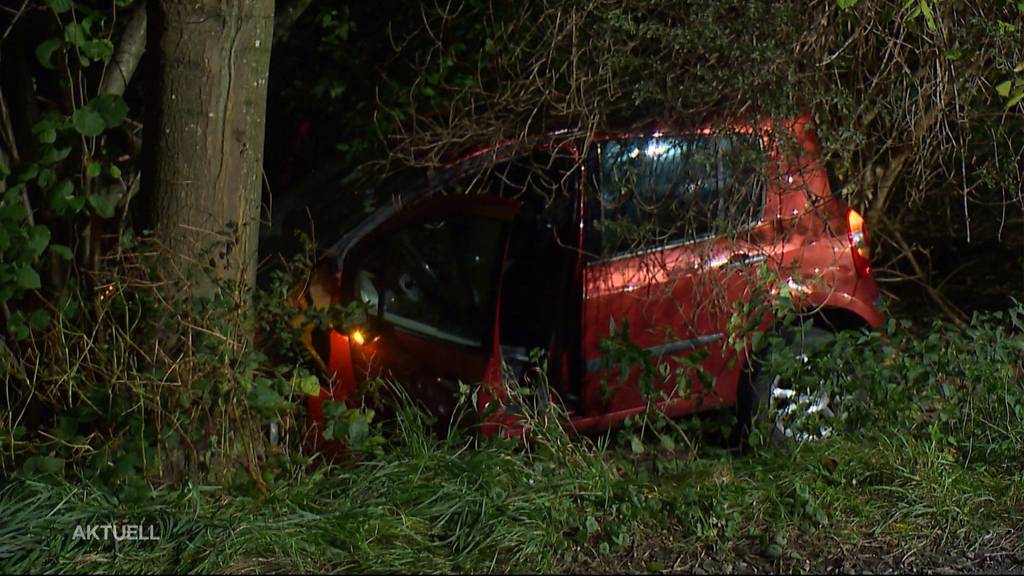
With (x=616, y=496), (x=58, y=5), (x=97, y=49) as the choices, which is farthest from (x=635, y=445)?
(x=58, y=5)

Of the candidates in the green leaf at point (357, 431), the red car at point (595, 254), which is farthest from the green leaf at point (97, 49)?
the green leaf at point (357, 431)

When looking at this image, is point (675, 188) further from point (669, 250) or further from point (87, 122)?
point (87, 122)

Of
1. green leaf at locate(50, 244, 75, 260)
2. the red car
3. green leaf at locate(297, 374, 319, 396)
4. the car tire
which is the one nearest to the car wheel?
the car tire

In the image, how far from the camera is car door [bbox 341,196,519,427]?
5930 millimetres

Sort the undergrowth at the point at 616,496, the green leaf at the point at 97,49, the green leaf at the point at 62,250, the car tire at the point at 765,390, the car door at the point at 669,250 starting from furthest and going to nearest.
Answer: the car door at the point at 669,250, the car tire at the point at 765,390, the green leaf at the point at 97,49, the green leaf at the point at 62,250, the undergrowth at the point at 616,496

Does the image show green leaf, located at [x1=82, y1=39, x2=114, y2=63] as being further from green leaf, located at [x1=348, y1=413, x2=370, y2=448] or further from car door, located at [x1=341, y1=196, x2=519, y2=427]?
green leaf, located at [x1=348, y1=413, x2=370, y2=448]

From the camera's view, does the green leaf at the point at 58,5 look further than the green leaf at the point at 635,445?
No

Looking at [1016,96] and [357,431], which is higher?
[1016,96]

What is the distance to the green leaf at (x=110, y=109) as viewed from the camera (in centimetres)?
533

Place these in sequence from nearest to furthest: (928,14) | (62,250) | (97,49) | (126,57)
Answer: (62,250) < (97,49) < (928,14) < (126,57)

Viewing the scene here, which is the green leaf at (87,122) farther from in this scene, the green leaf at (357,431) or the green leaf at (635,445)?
the green leaf at (635,445)

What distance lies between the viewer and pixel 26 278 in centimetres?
514

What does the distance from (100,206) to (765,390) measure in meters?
3.19

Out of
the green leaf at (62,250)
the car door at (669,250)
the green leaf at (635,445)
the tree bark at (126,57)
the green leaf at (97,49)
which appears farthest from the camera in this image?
the car door at (669,250)
